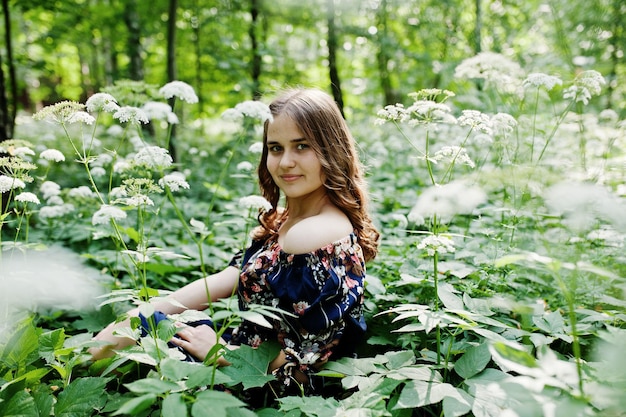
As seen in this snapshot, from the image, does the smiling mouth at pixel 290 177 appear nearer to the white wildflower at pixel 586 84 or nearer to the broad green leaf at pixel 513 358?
the broad green leaf at pixel 513 358

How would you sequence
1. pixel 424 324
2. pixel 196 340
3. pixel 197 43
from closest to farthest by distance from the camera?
pixel 424 324, pixel 196 340, pixel 197 43

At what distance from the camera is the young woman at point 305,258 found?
1637mm

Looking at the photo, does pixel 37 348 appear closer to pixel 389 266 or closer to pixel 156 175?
pixel 389 266

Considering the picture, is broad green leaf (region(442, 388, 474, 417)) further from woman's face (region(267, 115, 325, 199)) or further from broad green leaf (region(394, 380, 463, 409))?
woman's face (region(267, 115, 325, 199))

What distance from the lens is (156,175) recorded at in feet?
15.3

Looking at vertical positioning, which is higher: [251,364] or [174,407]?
[174,407]

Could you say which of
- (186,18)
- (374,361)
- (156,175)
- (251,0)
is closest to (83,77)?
(186,18)

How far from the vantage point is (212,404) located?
3.67ft

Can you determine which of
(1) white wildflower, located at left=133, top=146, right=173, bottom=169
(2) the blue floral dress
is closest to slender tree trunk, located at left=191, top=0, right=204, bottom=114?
(1) white wildflower, located at left=133, top=146, right=173, bottom=169

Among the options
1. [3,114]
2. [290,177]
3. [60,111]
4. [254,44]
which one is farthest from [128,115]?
[254,44]

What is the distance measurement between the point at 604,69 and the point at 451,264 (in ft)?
16.1

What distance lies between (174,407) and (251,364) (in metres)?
0.50

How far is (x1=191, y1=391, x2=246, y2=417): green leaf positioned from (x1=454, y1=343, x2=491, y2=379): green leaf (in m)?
0.77

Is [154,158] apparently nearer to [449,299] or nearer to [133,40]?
[449,299]
